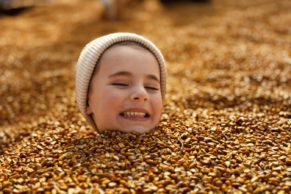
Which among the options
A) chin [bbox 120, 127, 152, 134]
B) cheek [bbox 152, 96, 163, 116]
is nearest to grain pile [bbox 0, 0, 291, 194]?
chin [bbox 120, 127, 152, 134]

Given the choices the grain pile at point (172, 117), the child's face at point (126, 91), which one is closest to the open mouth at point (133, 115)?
the child's face at point (126, 91)

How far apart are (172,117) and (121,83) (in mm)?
723

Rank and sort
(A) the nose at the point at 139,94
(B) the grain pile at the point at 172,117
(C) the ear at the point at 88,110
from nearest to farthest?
(B) the grain pile at the point at 172,117
(A) the nose at the point at 139,94
(C) the ear at the point at 88,110

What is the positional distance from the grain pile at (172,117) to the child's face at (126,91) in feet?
0.32

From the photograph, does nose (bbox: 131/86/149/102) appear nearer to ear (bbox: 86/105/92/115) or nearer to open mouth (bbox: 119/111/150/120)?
open mouth (bbox: 119/111/150/120)

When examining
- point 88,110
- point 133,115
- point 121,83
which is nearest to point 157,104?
point 133,115

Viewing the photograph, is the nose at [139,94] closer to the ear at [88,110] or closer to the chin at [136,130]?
the chin at [136,130]

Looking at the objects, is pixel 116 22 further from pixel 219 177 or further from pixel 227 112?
pixel 219 177

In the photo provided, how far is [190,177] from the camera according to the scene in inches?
82.4

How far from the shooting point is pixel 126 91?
2395 mm

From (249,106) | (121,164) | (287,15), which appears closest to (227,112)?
(249,106)

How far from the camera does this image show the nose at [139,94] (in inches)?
92.6

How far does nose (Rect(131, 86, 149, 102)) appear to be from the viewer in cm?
235

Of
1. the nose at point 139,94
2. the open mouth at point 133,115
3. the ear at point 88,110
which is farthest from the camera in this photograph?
the ear at point 88,110
